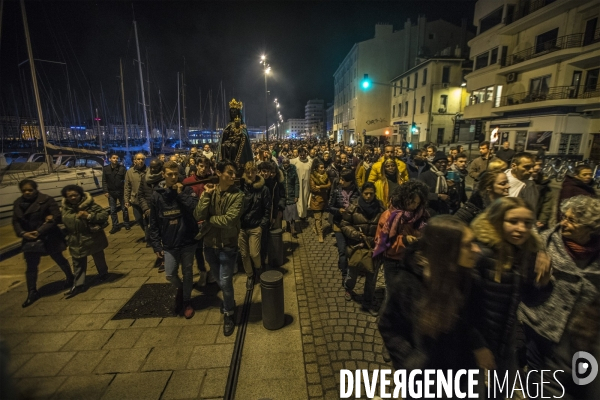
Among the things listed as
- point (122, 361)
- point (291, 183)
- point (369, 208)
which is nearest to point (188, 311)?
point (122, 361)

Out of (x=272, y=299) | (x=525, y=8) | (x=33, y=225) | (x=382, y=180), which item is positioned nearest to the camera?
(x=272, y=299)

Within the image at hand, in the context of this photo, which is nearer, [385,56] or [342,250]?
[342,250]

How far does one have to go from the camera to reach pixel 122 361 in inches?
132

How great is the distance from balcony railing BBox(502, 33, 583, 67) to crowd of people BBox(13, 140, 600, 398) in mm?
18539

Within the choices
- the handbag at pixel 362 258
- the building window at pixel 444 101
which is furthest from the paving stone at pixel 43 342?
the building window at pixel 444 101

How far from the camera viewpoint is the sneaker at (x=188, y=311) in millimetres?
4156

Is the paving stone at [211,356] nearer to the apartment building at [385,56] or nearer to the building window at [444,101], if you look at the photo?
the building window at [444,101]

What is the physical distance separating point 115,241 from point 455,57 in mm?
37771

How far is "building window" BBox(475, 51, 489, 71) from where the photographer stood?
83.6 ft

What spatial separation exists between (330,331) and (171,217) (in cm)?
266

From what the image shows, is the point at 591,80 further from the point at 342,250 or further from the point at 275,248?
the point at 275,248

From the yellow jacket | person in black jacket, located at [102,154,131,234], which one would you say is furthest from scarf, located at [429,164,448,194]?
person in black jacket, located at [102,154,131,234]

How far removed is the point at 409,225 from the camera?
3361 millimetres

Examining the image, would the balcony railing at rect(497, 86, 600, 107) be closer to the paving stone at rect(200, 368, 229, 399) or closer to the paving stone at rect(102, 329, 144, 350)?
the paving stone at rect(200, 368, 229, 399)
